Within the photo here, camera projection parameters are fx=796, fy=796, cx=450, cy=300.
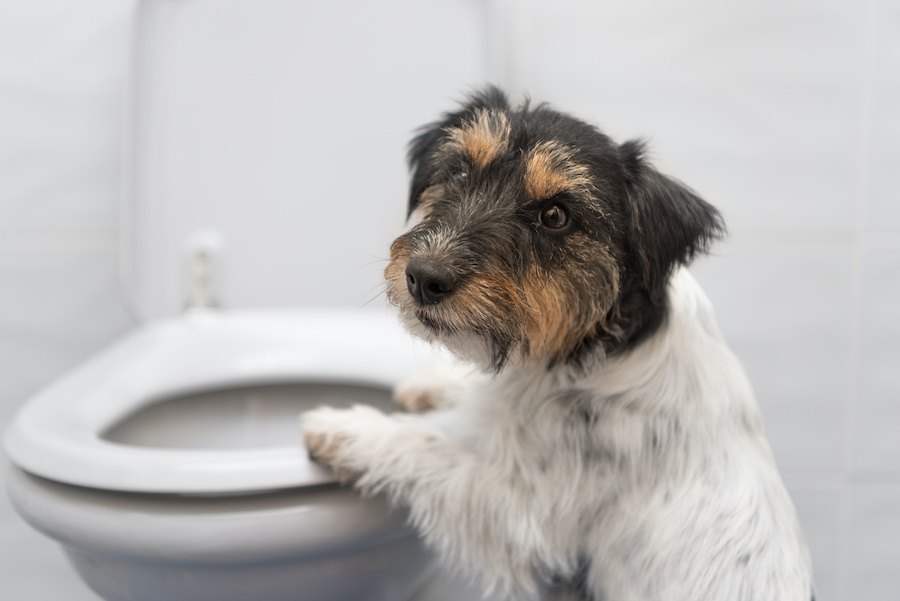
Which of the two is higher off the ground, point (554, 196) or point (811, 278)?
point (554, 196)

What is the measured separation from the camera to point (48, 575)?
2109 millimetres

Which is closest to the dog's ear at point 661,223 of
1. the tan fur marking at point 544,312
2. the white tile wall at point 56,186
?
Result: the tan fur marking at point 544,312

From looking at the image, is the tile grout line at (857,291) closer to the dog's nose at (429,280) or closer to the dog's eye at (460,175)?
the dog's eye at (460,175)

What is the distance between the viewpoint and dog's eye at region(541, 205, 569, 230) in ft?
3.41

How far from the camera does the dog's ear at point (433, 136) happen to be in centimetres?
119

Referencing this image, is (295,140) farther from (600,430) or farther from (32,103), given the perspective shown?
(600,430)

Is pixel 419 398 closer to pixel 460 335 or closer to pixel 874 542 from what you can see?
pixel 460 335

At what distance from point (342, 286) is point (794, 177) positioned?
1042 millimetres

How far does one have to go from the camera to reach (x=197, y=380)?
150cm

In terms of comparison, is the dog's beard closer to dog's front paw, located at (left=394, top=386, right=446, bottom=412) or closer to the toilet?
dog's front paw, located at (left=394, top=386, right=446, bottom=412)

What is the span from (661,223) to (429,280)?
313mm

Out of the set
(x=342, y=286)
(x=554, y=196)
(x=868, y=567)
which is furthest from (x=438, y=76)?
(x=868, y=567)

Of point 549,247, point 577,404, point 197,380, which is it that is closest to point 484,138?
point 549,247

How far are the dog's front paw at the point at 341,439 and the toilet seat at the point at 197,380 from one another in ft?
0.06
